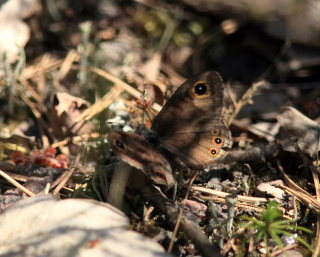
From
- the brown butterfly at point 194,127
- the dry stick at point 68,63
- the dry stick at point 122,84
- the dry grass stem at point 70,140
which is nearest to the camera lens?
the brown butterfly at point 194,127

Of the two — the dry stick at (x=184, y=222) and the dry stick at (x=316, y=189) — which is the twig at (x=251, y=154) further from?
the dry stick at (x=184, y=222)

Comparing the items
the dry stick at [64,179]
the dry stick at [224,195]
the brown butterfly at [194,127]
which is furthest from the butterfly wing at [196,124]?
the dry stick at [64,179]

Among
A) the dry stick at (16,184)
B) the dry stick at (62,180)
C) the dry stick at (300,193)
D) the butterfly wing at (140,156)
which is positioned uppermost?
the butterfly wing at (140,156)

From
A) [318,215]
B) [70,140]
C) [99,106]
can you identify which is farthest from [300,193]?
[70,140]

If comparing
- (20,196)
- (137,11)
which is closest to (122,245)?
(20,196)

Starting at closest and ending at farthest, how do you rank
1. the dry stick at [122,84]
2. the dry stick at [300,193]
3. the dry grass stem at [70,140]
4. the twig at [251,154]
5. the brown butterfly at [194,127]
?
the dry stick at [300,193] < the brown butterfly at [194,127] < the twig at [251,154] < the dry grass stem at [70,140] < the dry stick at [122,84]

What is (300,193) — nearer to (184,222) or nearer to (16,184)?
(184,222)
